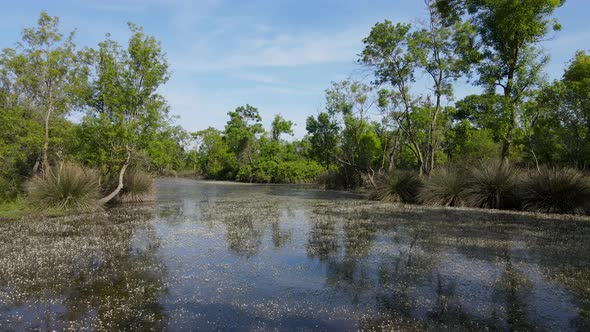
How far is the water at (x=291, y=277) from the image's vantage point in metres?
4.81

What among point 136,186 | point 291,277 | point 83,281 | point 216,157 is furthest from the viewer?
point 216,157

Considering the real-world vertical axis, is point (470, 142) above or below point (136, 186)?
above

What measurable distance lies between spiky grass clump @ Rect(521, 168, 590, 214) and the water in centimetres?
452

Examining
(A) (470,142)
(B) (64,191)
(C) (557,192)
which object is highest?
(A) (470,142)

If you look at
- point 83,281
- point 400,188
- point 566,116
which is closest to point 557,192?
point 400,188

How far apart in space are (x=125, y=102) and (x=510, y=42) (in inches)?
747

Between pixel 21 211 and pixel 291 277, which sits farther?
pixel 21 211

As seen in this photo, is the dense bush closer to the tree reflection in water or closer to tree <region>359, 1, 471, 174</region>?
tree <region>359, 1, 471, 174</region>

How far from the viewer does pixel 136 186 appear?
766 inches

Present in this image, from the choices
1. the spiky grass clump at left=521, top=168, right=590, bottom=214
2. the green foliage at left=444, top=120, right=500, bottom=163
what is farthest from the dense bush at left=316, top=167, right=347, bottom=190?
the spiky grass clump at left=521, top=168, right=590, bottom=214

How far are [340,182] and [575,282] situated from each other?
29170 millimetres

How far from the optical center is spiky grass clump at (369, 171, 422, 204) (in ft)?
70.0

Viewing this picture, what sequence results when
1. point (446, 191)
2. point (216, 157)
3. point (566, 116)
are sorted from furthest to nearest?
1. point (216, 157)
2. point (566, 116)
3. point (446, 191)

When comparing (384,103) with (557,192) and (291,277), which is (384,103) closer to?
(557,192)
